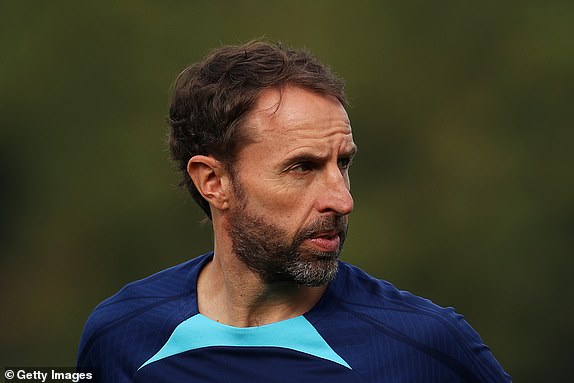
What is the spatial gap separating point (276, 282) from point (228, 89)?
666mm

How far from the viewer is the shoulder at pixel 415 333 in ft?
12.6

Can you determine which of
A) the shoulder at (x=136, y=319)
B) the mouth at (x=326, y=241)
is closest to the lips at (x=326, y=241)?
the mouth at (x=326, y=241)

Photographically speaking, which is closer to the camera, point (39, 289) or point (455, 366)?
point (455, 366)

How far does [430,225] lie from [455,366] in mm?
8661

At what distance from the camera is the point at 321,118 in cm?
394

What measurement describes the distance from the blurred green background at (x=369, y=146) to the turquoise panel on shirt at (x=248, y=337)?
8041 mm

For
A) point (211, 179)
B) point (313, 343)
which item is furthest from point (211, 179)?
point (313, 343)

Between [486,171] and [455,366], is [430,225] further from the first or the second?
[455,366]

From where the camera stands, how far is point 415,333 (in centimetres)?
386

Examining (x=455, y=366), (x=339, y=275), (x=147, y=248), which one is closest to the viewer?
(x=455, y=366)

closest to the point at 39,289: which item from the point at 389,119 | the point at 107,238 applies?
the point at 107,238

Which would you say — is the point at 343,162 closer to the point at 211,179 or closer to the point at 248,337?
the point at 211,179

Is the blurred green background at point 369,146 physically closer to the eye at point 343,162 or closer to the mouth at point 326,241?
the eye at point 343,162

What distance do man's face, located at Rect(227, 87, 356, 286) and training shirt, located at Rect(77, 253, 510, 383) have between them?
18 cm
